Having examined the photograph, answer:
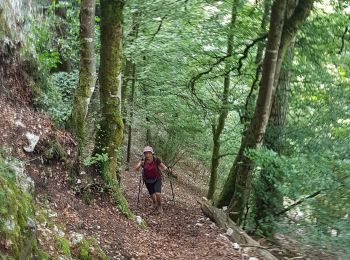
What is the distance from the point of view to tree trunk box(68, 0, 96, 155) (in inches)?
280

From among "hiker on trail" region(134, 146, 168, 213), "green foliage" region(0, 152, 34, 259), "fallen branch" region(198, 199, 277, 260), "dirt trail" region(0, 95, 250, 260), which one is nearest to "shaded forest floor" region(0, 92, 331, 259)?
"dirt trail" region(0, 95, 250, 260)

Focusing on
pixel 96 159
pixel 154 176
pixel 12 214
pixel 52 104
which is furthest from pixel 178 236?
pixel 12 214

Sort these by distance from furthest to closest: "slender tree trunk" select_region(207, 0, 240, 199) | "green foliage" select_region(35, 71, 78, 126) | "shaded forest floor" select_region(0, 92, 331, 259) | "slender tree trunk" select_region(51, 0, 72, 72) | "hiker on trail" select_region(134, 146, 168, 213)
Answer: "slender tree trunk" select_region(51, 0, 72, 72) → "slender tree trunk" select_region(207, 0, 240, 199) → "hiker on trail" select_region(134, 146, 168, 213) → "green foliage" select_region(35, 71, 78, 126) → "shaded forest floor" select_region(0, 92, 331, 259)

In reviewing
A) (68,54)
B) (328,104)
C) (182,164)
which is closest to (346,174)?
(328,104)

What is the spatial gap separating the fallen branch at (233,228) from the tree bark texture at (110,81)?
104 inches

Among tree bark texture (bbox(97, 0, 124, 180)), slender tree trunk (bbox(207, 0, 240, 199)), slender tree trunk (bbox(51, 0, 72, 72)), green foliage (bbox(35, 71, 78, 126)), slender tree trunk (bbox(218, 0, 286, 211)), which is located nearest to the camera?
green foliage (bbox(35, 71, 78, 126))

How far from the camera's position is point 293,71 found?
1008cm

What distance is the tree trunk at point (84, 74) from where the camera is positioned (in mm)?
7113

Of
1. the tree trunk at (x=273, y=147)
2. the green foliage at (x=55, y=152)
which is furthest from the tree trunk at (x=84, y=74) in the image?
the tree trunk at (x=273, y=147)

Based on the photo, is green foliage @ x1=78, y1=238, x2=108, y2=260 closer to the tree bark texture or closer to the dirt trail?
the dirt trail

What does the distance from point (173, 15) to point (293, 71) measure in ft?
11.4

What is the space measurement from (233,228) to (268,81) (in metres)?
3.06

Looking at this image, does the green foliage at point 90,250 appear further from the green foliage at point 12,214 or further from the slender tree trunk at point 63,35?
the slender tree trunk at point 63,35

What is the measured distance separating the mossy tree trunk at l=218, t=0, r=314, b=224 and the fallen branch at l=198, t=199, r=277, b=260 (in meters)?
0.31
